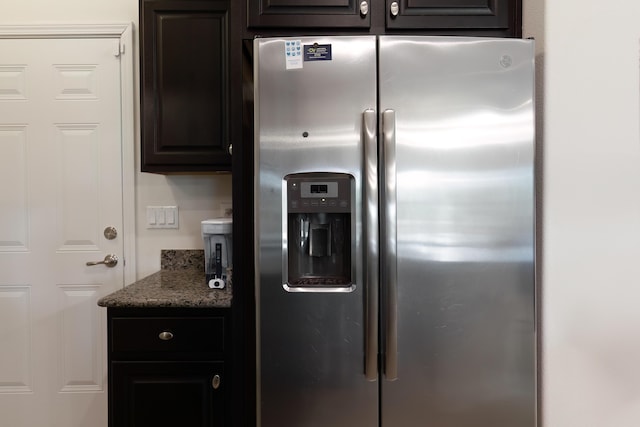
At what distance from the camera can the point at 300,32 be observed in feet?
4.63

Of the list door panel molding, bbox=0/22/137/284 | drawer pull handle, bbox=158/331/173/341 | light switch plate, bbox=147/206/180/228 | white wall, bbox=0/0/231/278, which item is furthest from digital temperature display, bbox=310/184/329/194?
door panel molding, bbox=0/22/137/284

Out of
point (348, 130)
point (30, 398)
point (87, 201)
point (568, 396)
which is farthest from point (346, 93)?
point (30, 398)

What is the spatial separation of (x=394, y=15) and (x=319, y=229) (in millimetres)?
834

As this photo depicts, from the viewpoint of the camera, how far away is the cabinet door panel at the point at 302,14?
4.59ft

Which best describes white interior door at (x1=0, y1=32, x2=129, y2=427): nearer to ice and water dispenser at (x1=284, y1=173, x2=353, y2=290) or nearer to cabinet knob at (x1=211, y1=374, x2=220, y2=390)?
cabinet knob at (x1=211, y1=374, x2=220, y2=390)

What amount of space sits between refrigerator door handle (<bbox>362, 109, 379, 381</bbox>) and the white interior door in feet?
4.66

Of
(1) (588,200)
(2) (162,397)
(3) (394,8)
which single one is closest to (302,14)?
(3) (394,8)

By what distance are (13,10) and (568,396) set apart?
3044 millimetres

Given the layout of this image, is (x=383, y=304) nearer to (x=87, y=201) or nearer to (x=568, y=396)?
(x=568, y=396)

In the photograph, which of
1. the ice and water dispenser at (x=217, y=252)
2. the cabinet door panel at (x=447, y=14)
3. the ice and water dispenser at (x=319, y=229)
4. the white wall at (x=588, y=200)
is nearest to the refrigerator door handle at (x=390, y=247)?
the ice and water dispenser at (x=319, y=229)

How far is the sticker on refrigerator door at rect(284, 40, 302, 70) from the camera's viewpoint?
126 centimetres

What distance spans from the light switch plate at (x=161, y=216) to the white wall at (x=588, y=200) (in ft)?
5.60

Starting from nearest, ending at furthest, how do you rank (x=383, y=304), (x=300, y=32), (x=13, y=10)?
(x=383, y=304)
(x=300, y=32)
(x=13, y=10)

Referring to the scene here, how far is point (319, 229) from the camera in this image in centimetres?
129
